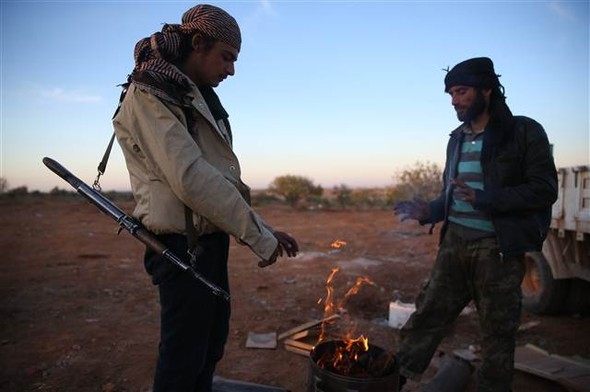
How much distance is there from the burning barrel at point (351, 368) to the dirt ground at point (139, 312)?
118 cm

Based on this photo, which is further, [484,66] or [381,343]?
[381,343]

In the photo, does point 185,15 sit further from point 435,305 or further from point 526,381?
point 526,381

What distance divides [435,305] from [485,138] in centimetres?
126

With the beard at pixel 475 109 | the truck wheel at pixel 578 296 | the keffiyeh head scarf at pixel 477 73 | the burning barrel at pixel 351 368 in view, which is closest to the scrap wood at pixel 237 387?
the burning barrel at pixel 351 368

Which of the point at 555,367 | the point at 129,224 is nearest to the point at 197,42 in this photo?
the point at 129,224

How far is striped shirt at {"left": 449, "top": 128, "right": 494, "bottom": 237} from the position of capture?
281 centimetres

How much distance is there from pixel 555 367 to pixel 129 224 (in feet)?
12.1

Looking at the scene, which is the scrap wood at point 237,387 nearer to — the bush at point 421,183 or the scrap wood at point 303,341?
the scrap wood at point 303,341

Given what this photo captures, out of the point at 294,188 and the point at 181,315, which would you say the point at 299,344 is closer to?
the point at 181,315

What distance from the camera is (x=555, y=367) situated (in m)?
3.51

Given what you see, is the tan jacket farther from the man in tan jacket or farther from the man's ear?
the man's ear

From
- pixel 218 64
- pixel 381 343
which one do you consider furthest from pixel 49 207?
pixel 218 64

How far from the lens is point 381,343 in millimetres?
4352

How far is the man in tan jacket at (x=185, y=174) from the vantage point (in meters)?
1.71
